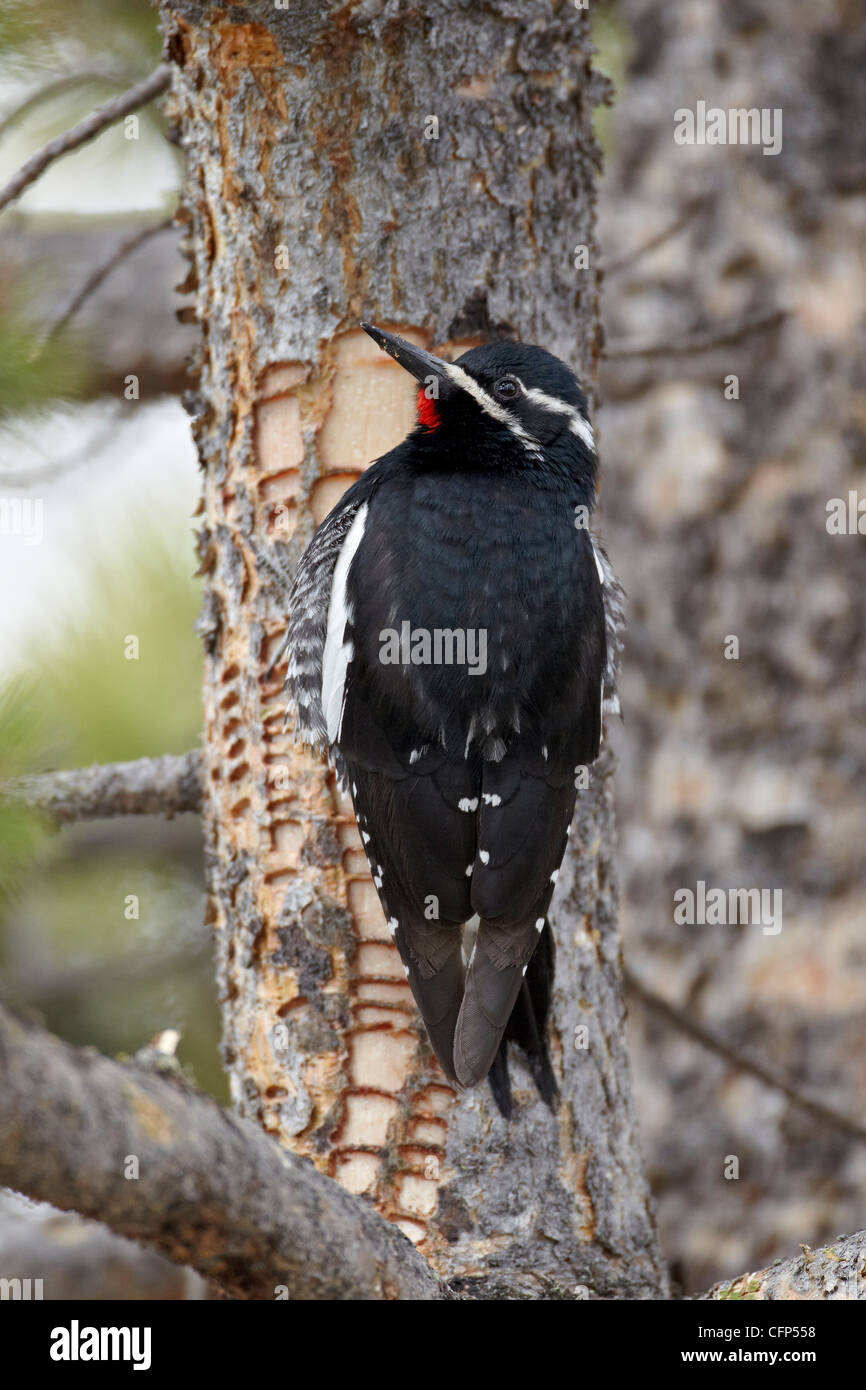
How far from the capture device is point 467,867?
1931 mm

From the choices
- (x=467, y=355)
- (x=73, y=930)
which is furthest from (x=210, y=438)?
(x=73, y=930)

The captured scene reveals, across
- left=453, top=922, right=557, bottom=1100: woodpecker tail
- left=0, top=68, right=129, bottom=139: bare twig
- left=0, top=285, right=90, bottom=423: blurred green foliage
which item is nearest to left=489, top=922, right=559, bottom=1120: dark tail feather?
left=453, top=922, right=557, bottom=1100: woodpecker tail

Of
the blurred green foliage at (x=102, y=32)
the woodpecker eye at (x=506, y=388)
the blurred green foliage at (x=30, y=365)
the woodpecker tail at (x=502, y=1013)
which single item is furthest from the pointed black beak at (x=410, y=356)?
the blurred green foliage at (x=102, y=32)

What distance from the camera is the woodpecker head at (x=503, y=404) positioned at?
205 centimetres

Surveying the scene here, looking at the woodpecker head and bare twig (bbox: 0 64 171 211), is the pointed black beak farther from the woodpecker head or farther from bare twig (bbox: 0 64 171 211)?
bare twig (bbox: 0 64 171 211)

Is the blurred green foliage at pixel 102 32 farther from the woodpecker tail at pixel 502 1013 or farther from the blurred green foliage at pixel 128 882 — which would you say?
the woodpecker tail at pixel 502 1013

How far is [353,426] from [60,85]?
3.43 ft

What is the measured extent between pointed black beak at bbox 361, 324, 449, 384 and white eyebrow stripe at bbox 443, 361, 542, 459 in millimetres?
22

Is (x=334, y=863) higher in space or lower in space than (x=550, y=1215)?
higher

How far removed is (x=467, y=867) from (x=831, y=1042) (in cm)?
213

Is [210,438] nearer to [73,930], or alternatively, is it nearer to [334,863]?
[334,863]

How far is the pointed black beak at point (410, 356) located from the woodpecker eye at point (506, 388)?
11 cm

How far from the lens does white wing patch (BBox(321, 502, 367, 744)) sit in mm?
2080
